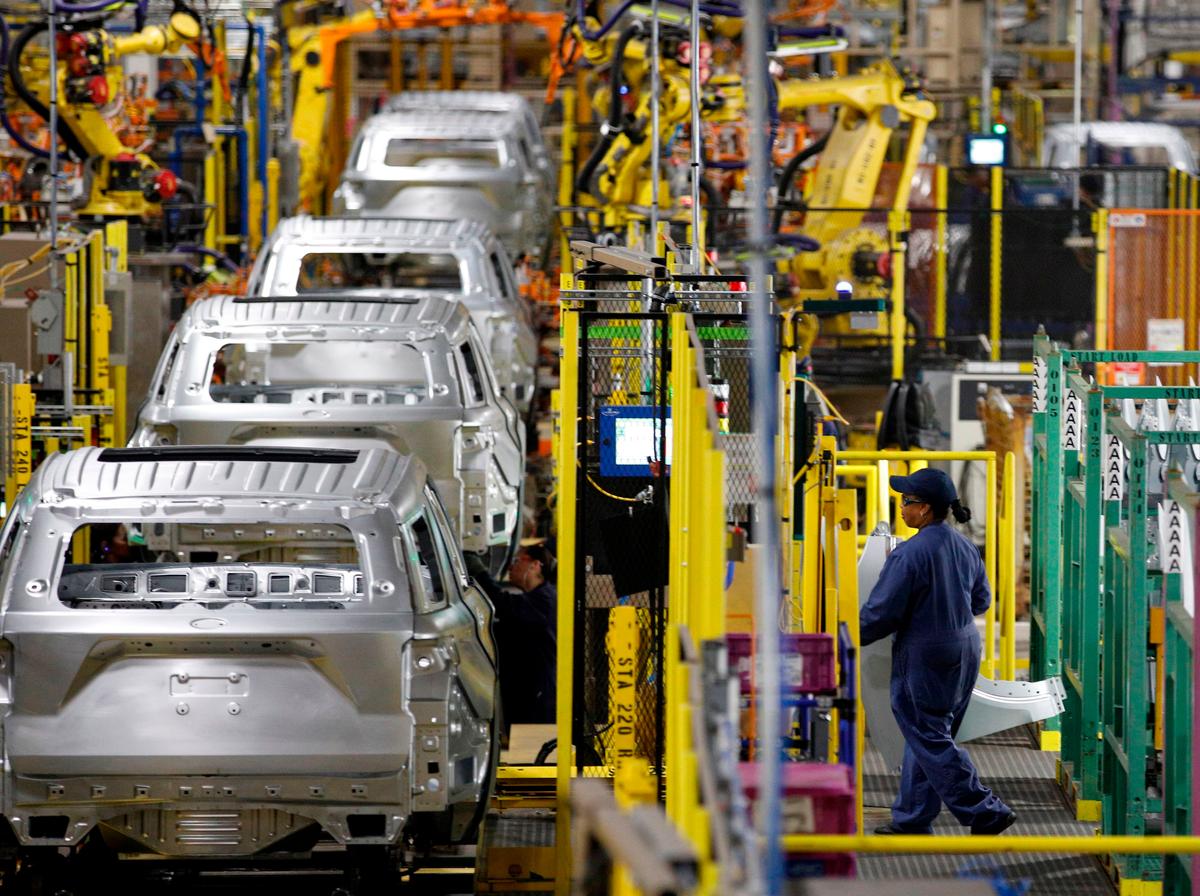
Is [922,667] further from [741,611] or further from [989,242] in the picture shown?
[989,242]

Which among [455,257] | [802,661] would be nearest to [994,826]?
[802,661]

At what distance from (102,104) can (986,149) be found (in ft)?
23.6

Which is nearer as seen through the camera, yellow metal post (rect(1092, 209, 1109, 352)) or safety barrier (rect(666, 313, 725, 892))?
safety barrier (rect(666, 313, 725, 892))

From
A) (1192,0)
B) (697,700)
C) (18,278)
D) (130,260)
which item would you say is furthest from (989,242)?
(1192,0)

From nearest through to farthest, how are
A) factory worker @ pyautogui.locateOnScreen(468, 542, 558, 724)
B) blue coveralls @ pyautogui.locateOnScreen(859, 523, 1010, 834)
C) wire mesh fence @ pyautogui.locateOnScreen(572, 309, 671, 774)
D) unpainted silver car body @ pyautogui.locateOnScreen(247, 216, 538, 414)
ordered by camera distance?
wire mesh fence @ pyautogui.locateOnScreen(572, 309, 671, 774) → blue coveralls @ pyautogui.locateOnScreen(859, 523, 1010, 834) → factory worker @ pyautogui.locateOnScreen(468, 542, 558, 724) → unpainted silver car body @ pyautogui.locateOnScreen(247, 216, 538, 414)

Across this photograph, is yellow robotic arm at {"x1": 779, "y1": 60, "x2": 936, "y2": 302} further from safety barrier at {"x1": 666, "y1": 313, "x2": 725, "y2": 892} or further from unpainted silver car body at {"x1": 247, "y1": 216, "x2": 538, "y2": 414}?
safety barrier at {"x1": 666, "y1": 313, "x2": 725, "y2": 892}

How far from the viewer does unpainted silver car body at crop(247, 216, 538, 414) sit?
42.1 feet

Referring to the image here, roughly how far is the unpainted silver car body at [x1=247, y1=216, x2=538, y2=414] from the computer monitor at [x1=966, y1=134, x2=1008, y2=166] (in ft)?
18.6

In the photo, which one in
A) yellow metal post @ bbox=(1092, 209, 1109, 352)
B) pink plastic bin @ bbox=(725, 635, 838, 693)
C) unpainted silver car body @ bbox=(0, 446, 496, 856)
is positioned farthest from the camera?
yellow metal post @ bbox=(1092, 209, 1109, 352)

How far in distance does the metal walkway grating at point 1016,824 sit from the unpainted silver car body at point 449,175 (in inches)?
381

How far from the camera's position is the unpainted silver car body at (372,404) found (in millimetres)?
9789

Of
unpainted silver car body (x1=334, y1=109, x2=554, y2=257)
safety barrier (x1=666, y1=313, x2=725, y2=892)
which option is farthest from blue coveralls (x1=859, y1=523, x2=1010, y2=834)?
unpainted silver car body (x1=334, y1=109, x2=554, y2=257)

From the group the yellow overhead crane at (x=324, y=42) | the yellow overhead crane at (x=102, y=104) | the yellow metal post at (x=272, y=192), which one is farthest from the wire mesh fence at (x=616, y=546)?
the yellow overhead crane at (x=324, y=42)

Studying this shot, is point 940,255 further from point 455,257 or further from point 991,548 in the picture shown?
point 991,548
